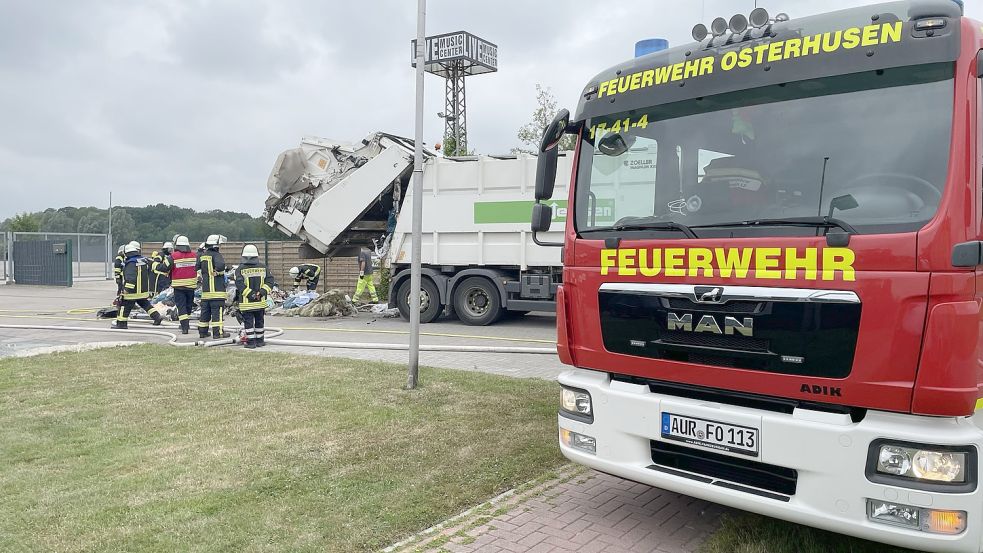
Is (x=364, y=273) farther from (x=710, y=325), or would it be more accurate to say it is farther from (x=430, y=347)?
(x=710, y=325)

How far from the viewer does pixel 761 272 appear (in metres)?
3.17

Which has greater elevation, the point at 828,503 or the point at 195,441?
the point at 828,503

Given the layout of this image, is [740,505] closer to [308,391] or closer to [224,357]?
[308,391]

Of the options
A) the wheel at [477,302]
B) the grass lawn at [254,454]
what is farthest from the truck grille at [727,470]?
the wheel at [477,302]

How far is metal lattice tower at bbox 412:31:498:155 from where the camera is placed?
3866cm

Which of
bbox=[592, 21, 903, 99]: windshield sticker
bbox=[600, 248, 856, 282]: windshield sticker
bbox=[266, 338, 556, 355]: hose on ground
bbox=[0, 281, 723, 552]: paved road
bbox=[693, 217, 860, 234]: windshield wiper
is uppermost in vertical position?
bbox=[592, 21, 903, 99]: windshield sticker

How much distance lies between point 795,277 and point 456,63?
39139 millimetres

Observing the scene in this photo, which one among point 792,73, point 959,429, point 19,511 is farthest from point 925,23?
point 19,511

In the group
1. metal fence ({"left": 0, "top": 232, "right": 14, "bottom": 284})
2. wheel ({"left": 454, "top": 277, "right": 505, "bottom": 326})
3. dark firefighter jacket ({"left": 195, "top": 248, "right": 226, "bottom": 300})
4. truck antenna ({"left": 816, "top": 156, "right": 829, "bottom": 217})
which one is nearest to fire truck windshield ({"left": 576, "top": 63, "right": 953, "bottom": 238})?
truck antenna ({"left": 816, "top": 156, "right": 829, "bottom": 217})

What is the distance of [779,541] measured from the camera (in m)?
3.58

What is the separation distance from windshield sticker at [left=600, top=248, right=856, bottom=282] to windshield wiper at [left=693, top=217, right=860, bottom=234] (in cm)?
11

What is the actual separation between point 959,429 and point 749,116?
1.65 m

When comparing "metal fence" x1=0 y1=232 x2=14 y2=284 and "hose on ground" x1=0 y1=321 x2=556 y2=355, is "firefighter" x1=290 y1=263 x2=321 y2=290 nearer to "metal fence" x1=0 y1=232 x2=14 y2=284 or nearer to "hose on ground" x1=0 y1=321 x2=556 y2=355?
"hose on ground" x1=0 y1=321 x2=556 y2=355

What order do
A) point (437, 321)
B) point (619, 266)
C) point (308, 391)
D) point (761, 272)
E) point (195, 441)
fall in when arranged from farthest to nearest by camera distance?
1. point (437, 321)
2. point (308, 391)
3. point (195, 441)
4. point (619, 266)
5. point (761, 272)
